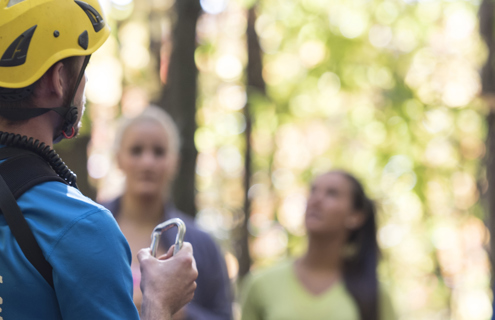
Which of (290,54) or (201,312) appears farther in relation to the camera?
(290,54)

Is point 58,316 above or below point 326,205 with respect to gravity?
above

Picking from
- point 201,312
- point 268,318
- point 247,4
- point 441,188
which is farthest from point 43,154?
point 441,188

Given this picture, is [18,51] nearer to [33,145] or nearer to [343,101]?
[33,145]

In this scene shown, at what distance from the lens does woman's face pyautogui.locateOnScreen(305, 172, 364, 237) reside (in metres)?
4.43

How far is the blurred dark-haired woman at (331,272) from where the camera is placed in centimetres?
404

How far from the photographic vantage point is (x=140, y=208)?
12.4 ft

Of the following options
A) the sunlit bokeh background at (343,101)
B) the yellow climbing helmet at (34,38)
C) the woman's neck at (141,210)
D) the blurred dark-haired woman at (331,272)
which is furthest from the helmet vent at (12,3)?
the sunlit bokeh background at (343,101)

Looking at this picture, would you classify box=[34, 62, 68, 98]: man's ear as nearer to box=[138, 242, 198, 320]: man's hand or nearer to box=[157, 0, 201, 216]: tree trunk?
box=[138, 242, 198, 320]: man's hand

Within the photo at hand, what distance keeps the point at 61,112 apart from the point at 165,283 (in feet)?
1.97

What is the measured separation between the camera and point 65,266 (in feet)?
4.85

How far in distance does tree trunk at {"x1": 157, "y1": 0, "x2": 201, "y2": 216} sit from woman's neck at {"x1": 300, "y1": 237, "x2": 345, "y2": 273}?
4.75 ft

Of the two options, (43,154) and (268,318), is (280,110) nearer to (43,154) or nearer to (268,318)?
(268,318)

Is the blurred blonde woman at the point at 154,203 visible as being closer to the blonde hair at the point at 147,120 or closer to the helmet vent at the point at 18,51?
the blonde hair at the point at 147,120

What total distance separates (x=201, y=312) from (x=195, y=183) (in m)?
2.18
